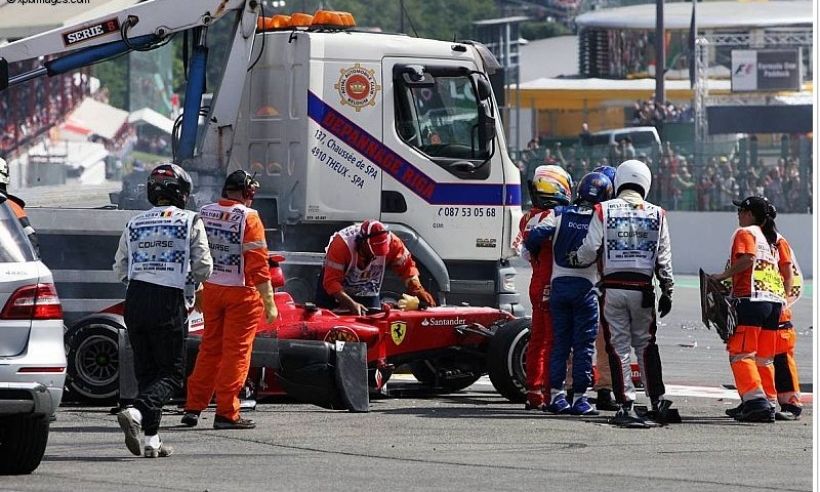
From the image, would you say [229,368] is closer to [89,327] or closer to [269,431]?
[269,431]

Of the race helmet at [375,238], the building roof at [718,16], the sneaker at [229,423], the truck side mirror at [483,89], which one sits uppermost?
the building roof at [718,16]

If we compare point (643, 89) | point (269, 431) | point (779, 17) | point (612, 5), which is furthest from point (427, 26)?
point (269, 431)

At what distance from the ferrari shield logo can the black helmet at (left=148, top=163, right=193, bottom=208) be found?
121 inches

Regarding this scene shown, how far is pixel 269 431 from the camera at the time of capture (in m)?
10.8

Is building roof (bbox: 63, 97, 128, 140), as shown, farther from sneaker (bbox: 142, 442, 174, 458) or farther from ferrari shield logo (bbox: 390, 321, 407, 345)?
sneaker (bbox: 142, 442, 174, 458)

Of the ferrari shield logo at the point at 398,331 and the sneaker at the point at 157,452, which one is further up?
the ferrari shield logo at the point at 398,331

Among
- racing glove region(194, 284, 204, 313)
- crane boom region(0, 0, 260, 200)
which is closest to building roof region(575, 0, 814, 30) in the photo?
crane boom region(0, 0, 260, 200)

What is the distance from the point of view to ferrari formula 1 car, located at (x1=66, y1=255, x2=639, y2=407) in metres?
11.8

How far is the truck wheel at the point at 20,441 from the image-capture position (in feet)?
28.5

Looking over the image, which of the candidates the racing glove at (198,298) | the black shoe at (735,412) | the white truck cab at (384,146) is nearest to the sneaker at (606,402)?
the black shoe at (735,412)

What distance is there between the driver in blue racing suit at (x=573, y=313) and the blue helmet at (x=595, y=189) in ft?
0.40

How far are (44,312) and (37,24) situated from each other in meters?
6.61

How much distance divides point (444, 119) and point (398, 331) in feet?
9.79

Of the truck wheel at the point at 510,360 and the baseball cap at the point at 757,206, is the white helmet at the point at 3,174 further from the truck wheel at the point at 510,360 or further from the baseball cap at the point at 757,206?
the baseball cap at the point at 757,206
